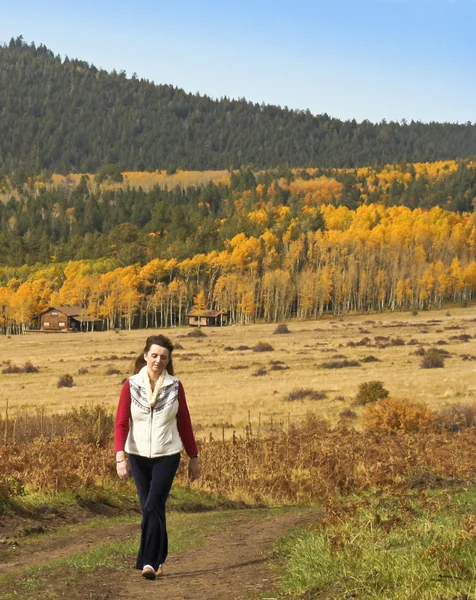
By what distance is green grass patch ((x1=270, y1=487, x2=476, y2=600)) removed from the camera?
5.29 metres

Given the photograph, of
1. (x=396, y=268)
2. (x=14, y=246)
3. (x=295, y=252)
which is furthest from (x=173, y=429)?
(x=14, y=246)

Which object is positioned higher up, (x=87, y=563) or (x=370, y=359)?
(x=87, y=563)

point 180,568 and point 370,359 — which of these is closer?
point 180,568

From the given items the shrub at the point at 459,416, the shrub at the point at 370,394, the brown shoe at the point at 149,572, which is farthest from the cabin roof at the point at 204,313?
the brown shoe at the point at 149,572

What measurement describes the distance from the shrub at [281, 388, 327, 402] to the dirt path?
24.3 metres

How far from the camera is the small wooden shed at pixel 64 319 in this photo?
123 meters

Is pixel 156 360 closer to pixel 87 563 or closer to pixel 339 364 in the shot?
pixel 87 563

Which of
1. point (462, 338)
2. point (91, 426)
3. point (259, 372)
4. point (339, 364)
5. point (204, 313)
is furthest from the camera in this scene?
point (204, 313)

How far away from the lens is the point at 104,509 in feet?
41.9

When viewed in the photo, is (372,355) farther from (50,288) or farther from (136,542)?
(50,288)

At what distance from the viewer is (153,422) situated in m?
7.22

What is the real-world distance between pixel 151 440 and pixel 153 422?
0.55 feet

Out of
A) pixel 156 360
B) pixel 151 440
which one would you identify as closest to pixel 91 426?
pixel 151 440

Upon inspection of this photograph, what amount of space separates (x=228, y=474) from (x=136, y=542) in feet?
20.4
